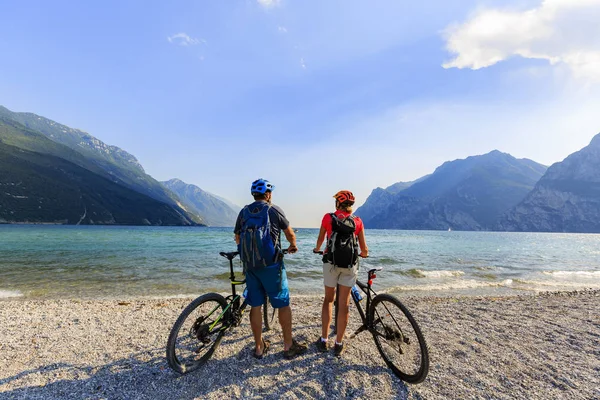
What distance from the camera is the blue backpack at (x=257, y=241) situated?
4633 millimetres

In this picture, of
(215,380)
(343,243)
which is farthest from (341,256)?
(215,380)

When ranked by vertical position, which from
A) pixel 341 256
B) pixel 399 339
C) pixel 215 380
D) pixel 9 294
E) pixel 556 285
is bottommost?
pixel 556 285

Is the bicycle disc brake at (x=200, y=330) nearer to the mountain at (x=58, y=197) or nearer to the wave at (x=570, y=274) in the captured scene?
the wave at (x=570, y=274)

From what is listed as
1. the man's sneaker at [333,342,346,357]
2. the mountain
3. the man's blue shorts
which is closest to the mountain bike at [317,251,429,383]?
the man's sneaker at [333,342,346,357]

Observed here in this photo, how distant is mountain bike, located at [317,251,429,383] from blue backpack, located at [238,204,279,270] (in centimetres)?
193

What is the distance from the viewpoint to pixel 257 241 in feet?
15.2

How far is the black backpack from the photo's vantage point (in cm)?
489

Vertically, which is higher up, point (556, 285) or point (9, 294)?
point (9, 294)

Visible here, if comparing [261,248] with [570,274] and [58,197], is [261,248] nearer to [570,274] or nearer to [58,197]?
[570,274]

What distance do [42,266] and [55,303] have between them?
463 inches

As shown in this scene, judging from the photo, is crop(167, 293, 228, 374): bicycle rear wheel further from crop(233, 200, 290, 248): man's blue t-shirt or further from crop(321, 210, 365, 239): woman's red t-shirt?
crop(321, 210, 365, 239): woman's red t-shirt

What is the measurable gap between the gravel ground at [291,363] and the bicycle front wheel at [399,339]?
21 cm

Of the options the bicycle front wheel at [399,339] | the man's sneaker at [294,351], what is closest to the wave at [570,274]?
the bicycle front wheel at [399,339]

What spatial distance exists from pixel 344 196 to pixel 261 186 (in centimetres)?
154
